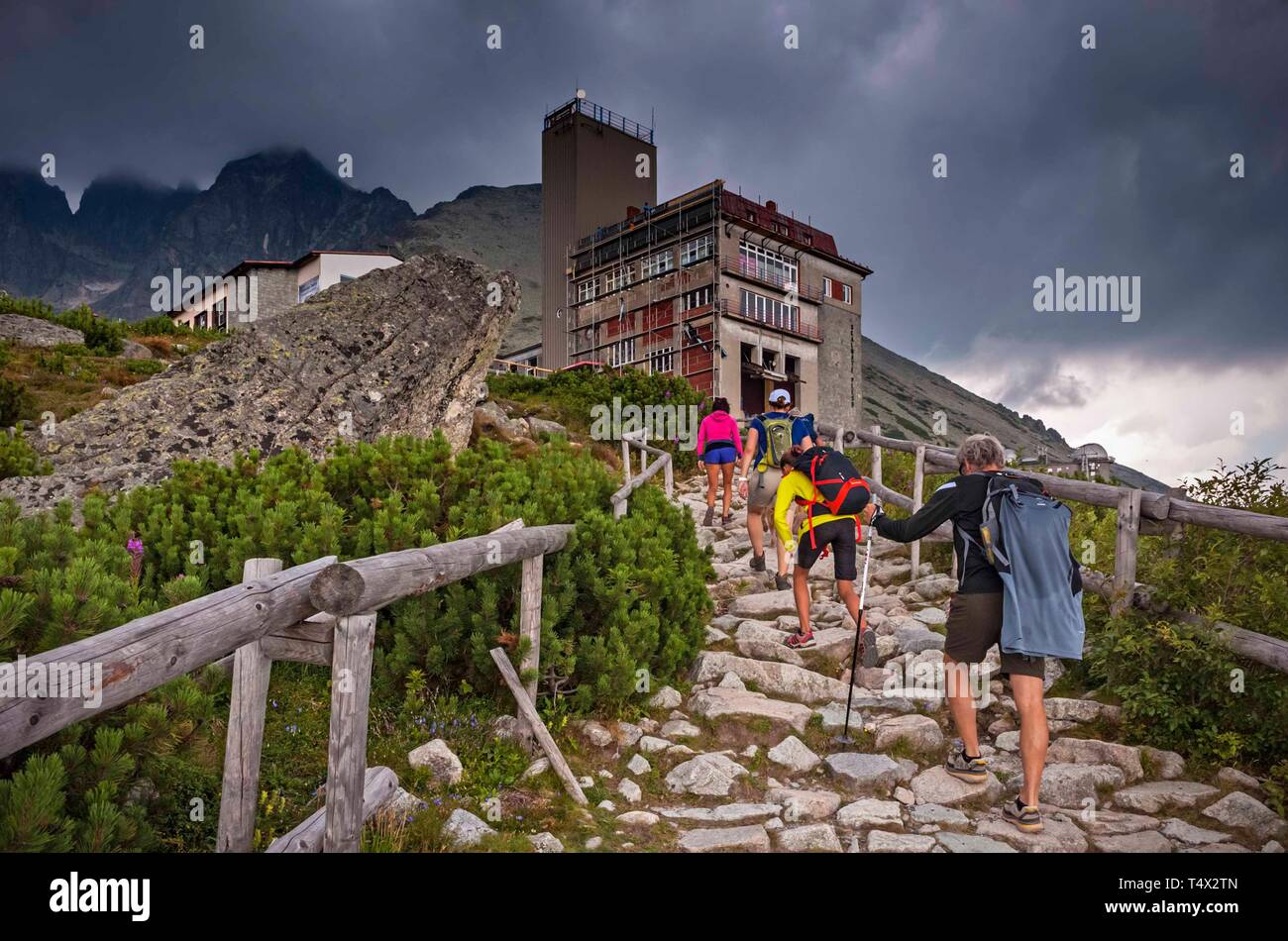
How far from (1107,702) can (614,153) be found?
56.5 metres

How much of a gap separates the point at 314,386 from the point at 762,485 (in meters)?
6.00

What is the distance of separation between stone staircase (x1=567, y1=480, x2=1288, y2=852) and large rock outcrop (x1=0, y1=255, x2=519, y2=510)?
6.05 m

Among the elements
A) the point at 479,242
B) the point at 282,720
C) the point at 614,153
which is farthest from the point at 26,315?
the point at 479,242

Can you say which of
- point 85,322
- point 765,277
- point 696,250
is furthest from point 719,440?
point 765,277

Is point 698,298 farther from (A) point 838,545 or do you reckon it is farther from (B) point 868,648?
(B) point 868,648

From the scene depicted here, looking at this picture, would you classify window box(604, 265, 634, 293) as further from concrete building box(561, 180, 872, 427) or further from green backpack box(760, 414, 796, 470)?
green backpack box(760, 414, 796, 470)

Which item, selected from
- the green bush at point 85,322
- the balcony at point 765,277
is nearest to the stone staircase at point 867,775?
the green bush at point 85,322

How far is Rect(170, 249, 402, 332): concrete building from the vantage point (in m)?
47.2

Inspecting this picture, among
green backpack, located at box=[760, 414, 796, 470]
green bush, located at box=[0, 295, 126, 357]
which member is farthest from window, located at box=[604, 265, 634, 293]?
green backpack, located at box=[760, 414, 796, 470]

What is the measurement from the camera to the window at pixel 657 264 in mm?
47406

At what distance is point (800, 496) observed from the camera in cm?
850

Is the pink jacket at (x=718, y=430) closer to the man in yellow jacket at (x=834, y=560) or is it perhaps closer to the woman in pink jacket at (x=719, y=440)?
the woman in pink jacket at (x=719, y=440)

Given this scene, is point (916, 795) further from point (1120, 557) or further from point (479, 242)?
point (479, 242)

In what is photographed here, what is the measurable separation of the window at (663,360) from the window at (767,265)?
609 centimetres
